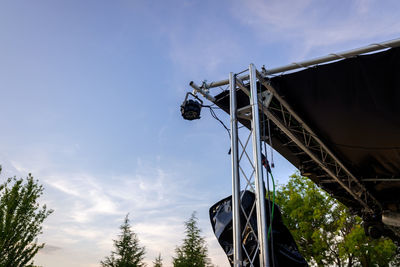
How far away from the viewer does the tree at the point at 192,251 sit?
1689 cm

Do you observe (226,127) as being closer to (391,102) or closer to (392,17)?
(391,102)

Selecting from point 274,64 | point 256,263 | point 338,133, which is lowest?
point 256,263

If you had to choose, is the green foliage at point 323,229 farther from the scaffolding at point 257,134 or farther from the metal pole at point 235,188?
the metal pole at point 235,188

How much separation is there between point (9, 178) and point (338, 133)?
8509 mm

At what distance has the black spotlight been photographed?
4062 millimetres

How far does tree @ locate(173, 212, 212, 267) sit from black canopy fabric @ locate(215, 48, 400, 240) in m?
12.9

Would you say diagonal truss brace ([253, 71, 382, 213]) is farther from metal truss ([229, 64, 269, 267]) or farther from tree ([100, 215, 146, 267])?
tree ([100, 215, 146, 267])

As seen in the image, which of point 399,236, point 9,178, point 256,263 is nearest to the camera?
point 256,263

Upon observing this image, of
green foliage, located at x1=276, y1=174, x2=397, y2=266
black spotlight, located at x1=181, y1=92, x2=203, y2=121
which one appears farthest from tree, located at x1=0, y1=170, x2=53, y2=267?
green foliage, located at x1=276, y1=174, x2=397, y2=266

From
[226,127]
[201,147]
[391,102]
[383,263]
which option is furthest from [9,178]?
[383,263]

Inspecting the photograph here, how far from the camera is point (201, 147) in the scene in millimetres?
8656

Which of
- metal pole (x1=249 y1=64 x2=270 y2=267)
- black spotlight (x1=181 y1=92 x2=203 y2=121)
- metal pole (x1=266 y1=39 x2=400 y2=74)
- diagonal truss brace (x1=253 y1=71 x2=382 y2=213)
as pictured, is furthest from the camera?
diagonal truss brace (x1=253 y1=71 x2=382 y2=213)

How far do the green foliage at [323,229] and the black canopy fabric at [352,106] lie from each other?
8.43 meters

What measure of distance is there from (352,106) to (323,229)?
11.8 m
